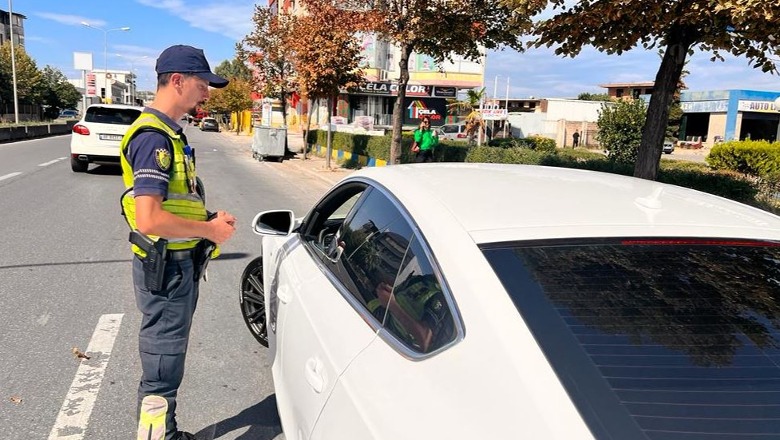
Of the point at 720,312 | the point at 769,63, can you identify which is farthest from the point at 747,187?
the point at 720,312

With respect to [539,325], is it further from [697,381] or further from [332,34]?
[332,34]

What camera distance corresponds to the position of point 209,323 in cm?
468

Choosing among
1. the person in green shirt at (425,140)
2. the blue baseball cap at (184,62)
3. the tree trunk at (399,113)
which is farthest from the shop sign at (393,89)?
the blue baseball cap at (184,62)

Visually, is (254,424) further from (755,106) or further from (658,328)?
(755,106)

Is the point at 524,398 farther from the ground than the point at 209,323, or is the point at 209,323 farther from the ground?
the point at 524,398

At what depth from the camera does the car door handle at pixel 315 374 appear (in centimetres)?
195

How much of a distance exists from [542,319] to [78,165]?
1483 cm

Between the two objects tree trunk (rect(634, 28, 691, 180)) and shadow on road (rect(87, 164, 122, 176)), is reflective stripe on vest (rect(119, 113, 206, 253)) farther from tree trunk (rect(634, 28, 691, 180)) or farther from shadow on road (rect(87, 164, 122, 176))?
shadow on road (rect(87, 164, 122, 176))

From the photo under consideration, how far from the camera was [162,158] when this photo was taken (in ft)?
7.52

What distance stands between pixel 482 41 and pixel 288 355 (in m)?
12.1

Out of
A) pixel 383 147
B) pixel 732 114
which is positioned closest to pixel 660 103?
pixel 383 147

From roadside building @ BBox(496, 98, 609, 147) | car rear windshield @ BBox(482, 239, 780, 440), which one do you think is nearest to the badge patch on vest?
car rear windshield @ BBox(482, 239, 780, 440)

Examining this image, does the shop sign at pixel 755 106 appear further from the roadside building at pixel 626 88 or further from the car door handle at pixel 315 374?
the car door handle at pixel 315 374

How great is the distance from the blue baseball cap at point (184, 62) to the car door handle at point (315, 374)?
51.4 inches
